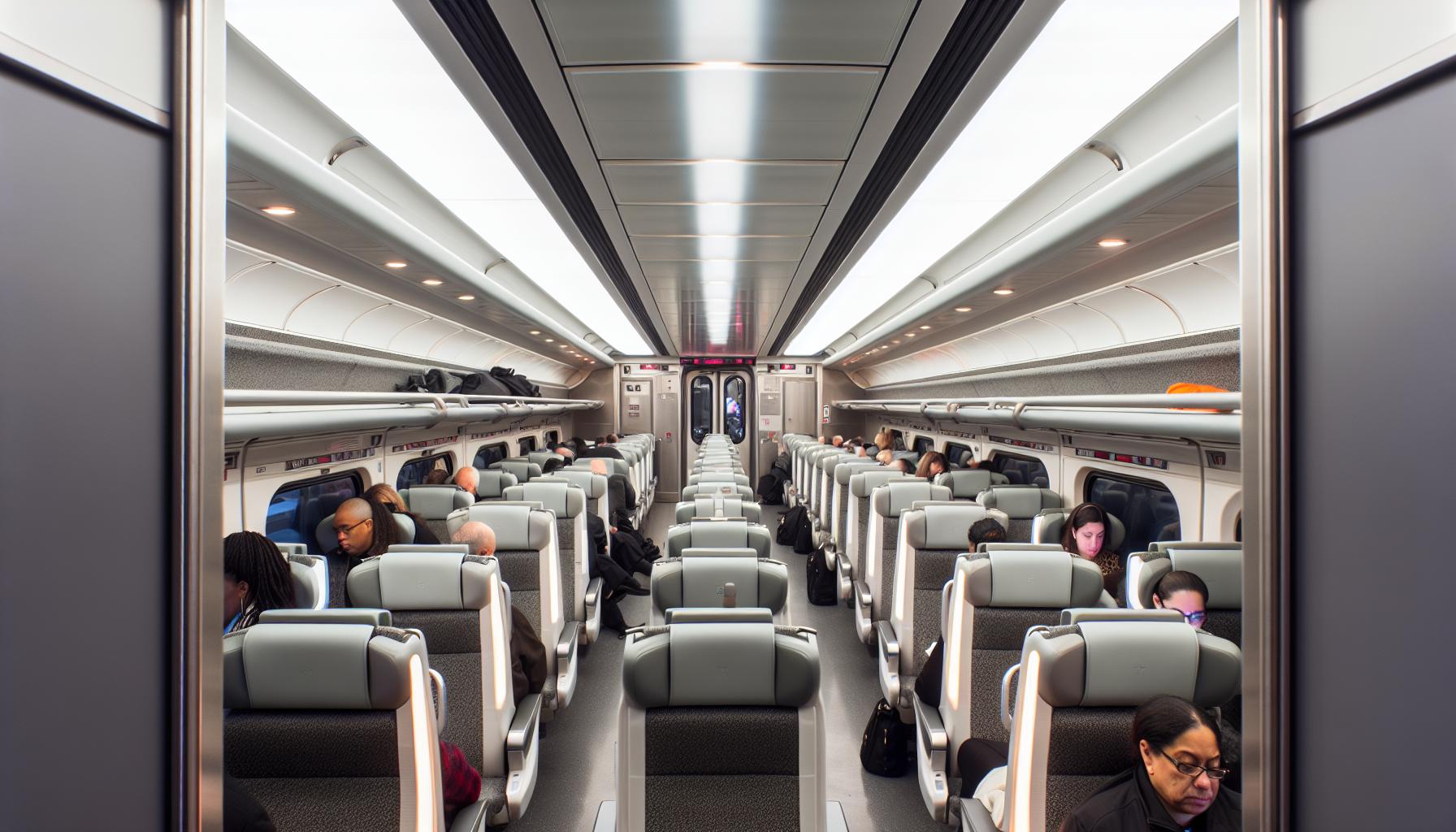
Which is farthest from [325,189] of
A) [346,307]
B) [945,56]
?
[346,307]

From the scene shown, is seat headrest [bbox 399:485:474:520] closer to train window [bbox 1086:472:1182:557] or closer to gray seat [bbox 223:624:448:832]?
gray seat [bbox 223:624:448:832]

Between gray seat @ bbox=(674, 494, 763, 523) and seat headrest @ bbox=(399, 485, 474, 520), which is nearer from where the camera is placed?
gray seat @ bbox=(674, 494, 763, 523)

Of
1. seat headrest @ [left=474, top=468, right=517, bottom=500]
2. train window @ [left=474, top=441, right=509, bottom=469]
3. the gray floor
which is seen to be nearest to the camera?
the gray floor

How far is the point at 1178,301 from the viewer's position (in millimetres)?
3598

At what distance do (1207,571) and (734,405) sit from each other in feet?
42.1

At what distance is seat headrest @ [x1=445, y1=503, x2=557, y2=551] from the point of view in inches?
157

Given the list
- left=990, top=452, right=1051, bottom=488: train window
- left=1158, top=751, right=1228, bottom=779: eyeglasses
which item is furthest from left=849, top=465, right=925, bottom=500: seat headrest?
left=1158, top=751, right=1228, bottom=779: eyeglasses

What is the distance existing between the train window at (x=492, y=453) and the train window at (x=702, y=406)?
6.30 m

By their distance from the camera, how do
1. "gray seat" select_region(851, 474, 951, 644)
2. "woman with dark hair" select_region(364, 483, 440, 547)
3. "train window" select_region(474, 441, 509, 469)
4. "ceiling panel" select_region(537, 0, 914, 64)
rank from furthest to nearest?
"train window" select_region(474, 441, 509, 469) → "gray seat" select_region(851, 474, 951, 644) → "woman with dark hair" select_region(364, 483, 440, 547) → "ceiling panel" select_region(537, 0, 914, 64)

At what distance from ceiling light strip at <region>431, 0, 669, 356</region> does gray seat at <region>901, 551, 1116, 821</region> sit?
2.65 meters

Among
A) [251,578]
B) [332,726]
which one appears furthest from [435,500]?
[332,726]

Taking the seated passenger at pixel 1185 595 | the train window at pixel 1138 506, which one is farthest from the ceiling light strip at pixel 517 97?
the train window at pixel 1138 506

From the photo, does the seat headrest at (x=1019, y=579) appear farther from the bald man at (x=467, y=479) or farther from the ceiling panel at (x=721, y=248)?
the bald man at (x=467, y=479)

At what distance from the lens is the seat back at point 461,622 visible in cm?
287
